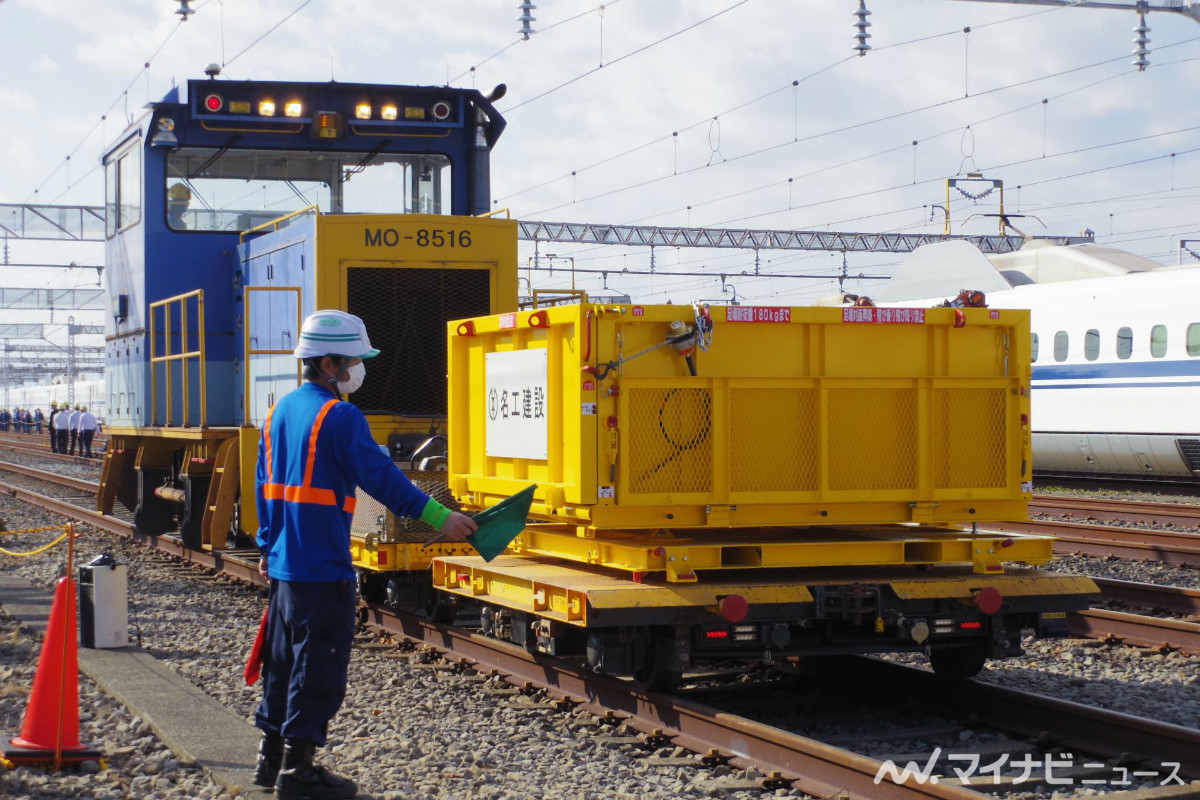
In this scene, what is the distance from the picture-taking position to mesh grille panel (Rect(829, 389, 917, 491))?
6.64 meters

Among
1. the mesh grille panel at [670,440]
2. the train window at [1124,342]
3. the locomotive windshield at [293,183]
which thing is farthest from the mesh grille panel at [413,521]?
the train window at [1124,342]

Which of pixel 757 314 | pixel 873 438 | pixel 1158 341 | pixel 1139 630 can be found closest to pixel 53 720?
pixel 757 314

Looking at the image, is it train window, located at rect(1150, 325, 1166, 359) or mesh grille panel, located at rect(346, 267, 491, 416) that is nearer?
mesh grille panel, located at rect(346, 267, 491, 416)

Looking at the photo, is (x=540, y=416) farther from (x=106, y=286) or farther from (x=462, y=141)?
(x=106, y=286)

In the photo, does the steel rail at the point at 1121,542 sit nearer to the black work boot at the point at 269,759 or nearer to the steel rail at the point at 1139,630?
the steel rail at the point at 1139,630

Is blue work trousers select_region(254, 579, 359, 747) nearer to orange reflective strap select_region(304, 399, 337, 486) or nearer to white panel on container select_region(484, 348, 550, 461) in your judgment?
orange reflective strap select_region(304, 399, 337, 486)

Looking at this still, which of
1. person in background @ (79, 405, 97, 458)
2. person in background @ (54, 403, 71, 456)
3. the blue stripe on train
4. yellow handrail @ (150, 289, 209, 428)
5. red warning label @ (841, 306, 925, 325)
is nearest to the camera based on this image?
red warning label @ (841, 306, 925, 325)

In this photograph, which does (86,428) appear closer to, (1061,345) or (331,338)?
(1061,345)

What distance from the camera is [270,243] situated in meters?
11.0

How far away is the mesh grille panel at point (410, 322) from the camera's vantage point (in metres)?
9.98

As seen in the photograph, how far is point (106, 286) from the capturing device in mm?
14609

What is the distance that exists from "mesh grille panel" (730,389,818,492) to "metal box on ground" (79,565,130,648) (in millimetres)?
4298

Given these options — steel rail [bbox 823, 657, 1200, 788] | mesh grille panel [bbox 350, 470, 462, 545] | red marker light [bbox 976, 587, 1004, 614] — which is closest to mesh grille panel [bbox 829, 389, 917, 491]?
red marker light [bbox 976, 587, 1004, 614]

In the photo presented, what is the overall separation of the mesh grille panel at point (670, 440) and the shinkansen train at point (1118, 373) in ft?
45.6
